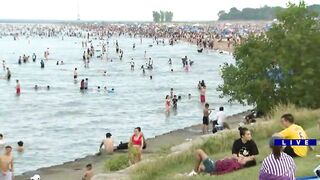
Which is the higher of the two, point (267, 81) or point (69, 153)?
point (267, 81)

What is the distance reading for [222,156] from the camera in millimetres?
14977

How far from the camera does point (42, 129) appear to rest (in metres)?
31.4

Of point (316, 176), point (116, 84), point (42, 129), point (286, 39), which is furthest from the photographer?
point (116, 84)

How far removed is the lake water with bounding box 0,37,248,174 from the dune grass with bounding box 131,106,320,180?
781 cm

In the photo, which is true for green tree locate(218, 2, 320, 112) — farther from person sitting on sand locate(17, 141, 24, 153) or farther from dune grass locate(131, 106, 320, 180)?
person sitting on sand locate(17, 141, 24, 153)

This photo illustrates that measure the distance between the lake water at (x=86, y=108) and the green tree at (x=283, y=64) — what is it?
615cm

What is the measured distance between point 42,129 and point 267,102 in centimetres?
1203

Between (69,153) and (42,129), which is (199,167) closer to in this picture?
(69,153)

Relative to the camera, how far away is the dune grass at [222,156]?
1195 cm

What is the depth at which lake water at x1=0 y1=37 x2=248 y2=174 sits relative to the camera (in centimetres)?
2692

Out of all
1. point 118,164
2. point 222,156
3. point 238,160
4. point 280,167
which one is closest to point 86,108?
point 118,164

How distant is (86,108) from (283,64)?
17.6m

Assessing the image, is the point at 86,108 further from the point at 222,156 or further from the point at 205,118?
the point at 222,156

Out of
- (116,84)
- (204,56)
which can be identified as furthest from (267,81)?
(204,56)
